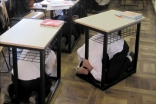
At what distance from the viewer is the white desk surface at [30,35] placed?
1920mm

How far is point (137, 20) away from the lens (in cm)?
251

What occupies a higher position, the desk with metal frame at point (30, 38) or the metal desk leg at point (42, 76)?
the desk with metal frame at point (30, 38)

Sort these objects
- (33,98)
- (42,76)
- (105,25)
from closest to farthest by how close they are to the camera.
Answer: (42,76) → (33,98) → (105,25)

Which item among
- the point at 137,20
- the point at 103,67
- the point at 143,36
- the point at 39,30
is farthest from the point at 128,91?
the point at 143,36

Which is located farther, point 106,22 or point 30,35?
point 106,22

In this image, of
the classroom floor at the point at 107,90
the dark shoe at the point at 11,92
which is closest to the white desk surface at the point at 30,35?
the dark shoe at the point at 11,92

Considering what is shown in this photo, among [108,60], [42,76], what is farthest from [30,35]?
[108,60]

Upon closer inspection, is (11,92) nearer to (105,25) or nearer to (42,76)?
(42,76)

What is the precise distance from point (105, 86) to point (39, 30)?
2.97ft

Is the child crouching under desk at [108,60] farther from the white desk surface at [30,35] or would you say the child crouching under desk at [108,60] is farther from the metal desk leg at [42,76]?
the metal desk leg at [42,76]

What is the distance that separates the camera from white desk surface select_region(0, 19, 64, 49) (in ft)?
6.30

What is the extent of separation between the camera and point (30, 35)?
2072 mm

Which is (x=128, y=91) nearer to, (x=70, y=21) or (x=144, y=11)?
(x=70, y=21)

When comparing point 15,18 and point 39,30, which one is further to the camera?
point 15,18
